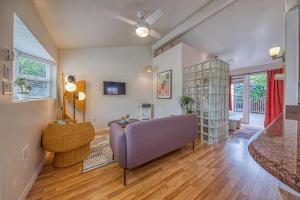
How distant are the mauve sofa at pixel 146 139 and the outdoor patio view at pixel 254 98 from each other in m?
4.05

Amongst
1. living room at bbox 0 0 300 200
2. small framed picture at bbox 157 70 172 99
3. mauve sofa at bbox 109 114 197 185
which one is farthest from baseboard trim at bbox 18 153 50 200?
small framed picture at bbox 157 70 172 99

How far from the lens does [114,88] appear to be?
411cm

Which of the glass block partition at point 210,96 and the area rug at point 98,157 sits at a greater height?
the glass block partition at point 210,96

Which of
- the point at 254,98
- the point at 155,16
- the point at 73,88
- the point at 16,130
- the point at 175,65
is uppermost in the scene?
the point at 155,16

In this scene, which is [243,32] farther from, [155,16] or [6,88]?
[6,88]

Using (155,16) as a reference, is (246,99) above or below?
below

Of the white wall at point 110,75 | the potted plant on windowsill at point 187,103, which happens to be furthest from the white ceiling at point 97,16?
the potted plant on windowsill at point 187,103

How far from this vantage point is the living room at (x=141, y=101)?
1.29 m

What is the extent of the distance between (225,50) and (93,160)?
4673 millimetres

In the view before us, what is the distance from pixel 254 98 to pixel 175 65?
171 inches

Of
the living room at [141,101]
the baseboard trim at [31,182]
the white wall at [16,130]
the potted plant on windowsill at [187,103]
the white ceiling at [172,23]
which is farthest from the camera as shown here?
the potted plant on windowsill at [187,103]

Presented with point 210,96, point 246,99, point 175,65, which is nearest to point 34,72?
point 175,65

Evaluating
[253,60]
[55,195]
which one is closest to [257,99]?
[253,60]

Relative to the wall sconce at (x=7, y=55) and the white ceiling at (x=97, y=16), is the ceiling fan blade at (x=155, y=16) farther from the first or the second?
the wall sconce at (x=7, y=55)
